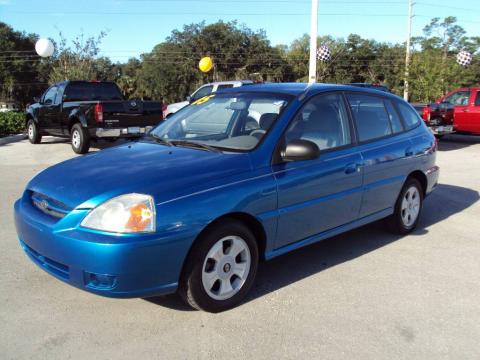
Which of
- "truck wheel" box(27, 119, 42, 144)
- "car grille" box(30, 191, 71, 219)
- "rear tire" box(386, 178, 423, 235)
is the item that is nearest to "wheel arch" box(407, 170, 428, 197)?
"rear tire" box(386, 178, 423, 235)

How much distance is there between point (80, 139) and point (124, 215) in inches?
363

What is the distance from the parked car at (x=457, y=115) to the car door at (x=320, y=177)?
10.7 meters

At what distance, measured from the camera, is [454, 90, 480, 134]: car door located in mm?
14100

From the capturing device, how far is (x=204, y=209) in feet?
10.5

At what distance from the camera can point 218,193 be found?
3.31 metres

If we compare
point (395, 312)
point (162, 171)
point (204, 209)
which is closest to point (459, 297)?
point (395, 312)

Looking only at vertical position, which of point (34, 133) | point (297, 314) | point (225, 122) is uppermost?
point (225, 122)

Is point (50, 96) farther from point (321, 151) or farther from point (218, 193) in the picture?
point (218, 193)

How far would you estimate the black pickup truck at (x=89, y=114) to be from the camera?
37.0 ft

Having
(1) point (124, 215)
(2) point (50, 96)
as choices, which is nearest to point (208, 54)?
(2) point (50, 96)

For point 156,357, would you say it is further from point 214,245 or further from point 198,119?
point 198,119

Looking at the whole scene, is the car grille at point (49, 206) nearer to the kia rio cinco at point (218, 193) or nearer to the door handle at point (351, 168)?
the kia rio cinco at point (218, 193)

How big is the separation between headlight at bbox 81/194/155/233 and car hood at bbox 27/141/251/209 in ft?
0.17

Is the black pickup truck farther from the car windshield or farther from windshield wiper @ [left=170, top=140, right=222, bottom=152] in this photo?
windshield wiper @ [left=170, top=140, right=222, bottom=152]
